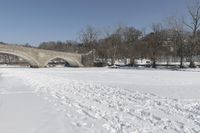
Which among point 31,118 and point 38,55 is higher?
point 38,55

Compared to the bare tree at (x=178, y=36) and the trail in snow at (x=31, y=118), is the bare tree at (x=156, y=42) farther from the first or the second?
the trail in snow at (x=31, y=118)

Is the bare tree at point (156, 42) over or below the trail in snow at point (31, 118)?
over

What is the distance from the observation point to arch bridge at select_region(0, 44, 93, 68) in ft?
217

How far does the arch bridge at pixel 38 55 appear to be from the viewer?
217 ft

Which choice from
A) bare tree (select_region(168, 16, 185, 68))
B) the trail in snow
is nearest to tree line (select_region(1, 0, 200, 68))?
bare tree (select_region(168, 16, 185, 68))

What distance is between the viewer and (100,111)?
358 inches

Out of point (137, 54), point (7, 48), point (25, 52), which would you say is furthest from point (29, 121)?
point (137, 54)

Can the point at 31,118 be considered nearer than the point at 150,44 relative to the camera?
Yes

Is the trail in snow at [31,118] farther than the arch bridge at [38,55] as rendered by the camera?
No

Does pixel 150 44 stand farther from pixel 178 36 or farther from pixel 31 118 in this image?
pixel 31 118

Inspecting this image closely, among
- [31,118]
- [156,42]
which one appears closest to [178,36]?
[156,42]

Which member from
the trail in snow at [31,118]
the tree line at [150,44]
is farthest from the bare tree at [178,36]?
the trail in snow at [31,118]

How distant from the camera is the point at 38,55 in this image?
242 feet

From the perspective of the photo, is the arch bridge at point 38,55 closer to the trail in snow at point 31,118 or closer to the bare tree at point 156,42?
the bare tree at point 156,42
